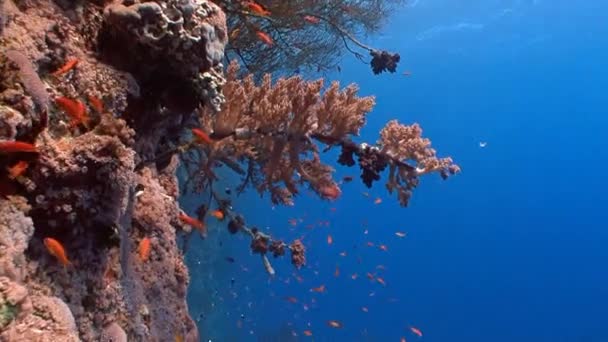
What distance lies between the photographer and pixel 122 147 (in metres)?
2.56

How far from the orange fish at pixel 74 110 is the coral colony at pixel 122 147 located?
0.01 metres

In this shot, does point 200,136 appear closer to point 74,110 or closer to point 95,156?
point 74,110

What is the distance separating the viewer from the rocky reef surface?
2.22 meters

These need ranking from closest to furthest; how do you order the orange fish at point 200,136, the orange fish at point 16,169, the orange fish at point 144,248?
the orange fish at point 16,169
the orange fish at point 144,248
the orange fish at point 200,136

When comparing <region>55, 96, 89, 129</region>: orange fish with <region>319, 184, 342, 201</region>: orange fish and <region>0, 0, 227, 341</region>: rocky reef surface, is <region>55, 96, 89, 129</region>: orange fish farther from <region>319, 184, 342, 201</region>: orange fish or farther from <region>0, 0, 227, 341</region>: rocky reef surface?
<region>319, 184, 342, 201</region>: orange fish

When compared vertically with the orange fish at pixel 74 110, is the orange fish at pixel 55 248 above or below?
below

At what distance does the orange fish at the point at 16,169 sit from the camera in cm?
227

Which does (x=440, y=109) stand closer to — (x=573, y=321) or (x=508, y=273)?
(x=508, y=273)

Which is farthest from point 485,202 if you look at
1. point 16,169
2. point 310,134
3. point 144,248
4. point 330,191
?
point 16,169

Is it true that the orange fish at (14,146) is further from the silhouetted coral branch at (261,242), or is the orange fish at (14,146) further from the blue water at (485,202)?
the blue water at (485,202)

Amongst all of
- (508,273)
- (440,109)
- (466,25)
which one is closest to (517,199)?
(508,273)

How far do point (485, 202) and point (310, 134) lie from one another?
7846cm

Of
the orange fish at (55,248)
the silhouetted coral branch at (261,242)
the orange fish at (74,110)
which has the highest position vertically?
the silhouetted coral branch at (261,242)

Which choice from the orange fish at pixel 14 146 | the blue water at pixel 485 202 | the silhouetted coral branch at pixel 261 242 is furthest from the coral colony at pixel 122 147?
the blue water at pixel 485 202
